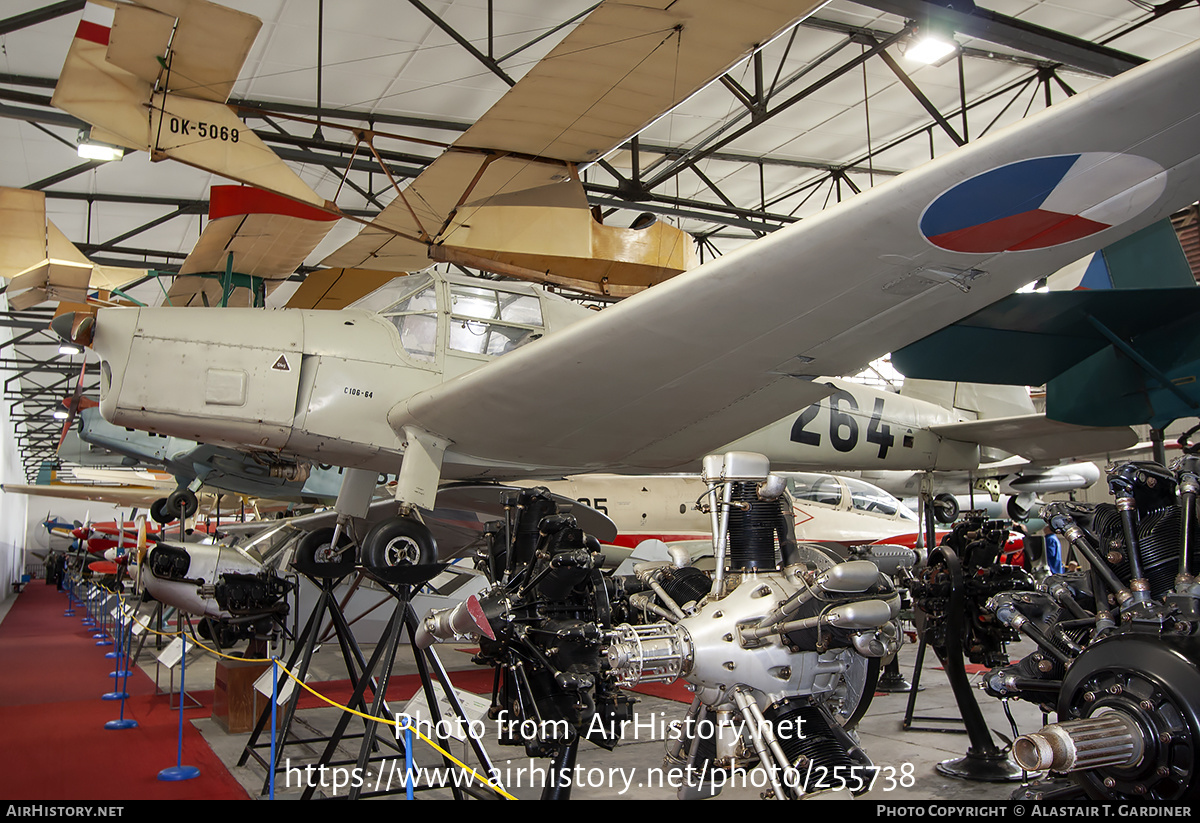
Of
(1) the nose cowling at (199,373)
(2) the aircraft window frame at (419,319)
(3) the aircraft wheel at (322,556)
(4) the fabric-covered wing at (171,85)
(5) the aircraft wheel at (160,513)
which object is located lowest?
(5) the aircraft wheel at (160,513)

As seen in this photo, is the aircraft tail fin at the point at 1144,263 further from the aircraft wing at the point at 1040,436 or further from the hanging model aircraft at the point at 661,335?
the hanging model aircraft at the point at 661,335

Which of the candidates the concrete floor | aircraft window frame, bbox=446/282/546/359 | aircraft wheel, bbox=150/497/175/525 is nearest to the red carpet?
the concrete floor

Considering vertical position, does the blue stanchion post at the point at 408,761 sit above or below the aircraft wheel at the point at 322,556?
below

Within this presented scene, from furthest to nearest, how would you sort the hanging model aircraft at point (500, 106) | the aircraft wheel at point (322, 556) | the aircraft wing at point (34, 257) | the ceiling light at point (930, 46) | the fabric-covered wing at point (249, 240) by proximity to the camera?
the aircraft wing at point (34, 257) → the fabric-covered wing at point (249, 240) → the ceiling light at point (930, 46) → the hanging model aircraft at point (500, 106) → the aircraft wheel at point (322, 556)

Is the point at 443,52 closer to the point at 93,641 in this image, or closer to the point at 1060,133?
the point at 1060,133

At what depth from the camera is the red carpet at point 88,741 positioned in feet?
14.5

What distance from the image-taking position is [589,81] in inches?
283

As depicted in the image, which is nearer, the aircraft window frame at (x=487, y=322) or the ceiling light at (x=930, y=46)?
the aircraft window frame at (x=487, y=322)

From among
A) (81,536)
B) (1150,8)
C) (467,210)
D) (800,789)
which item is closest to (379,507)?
(467,210)

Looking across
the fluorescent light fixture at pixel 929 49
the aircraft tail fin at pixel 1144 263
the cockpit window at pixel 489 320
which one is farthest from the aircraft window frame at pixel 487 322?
the fluorescent light fixture at pixel 929 49

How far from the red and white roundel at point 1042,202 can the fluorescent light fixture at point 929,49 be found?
6.56m

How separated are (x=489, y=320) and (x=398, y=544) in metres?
2.21

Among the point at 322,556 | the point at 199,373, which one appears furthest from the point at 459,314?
the point at 322,556

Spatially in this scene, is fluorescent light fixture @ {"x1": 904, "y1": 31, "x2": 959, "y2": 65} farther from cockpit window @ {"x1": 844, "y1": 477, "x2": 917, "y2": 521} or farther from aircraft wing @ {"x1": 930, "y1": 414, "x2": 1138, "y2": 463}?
cockpit window @ {"x1": 844, "y1": 477, "x2": 917, "y2": 521}
